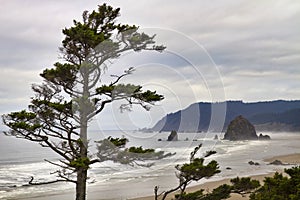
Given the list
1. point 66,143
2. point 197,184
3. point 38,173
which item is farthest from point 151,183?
point 66,143

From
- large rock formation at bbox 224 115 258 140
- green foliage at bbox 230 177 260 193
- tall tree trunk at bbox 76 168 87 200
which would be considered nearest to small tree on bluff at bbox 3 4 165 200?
tall tree trunk at bbox 76 168 87 200

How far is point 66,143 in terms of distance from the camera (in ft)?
32.7

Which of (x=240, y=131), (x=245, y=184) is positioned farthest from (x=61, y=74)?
(x=240, y=131)

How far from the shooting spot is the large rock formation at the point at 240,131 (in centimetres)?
11869

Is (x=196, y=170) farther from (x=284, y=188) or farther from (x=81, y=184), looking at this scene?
(x=81, y=184)

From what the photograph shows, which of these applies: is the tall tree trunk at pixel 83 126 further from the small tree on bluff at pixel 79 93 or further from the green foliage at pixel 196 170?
the green foliage at pixel 196 170

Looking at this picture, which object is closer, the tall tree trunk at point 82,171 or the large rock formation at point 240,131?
the tall tree trunk at point 82,171

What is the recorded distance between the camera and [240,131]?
120062mm

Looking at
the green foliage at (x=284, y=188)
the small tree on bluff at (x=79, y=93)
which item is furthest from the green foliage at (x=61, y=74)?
the green foliage at (x=284, y=188)

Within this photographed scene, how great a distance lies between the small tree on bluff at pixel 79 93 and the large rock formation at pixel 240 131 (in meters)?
112

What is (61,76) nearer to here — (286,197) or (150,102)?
(150,102)

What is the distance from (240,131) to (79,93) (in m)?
115

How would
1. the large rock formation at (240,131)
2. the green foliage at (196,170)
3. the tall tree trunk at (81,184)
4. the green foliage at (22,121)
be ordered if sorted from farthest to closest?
the large rock formation at (240,131), the green foliage at (196,170), the tall tree trunk at (81,184), the green foliage at (22,121)

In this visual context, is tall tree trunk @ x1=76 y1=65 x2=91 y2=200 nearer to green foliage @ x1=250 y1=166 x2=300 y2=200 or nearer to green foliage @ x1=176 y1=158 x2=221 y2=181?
green foliage @ x1=176 y1=158 x2=221 y2=181
